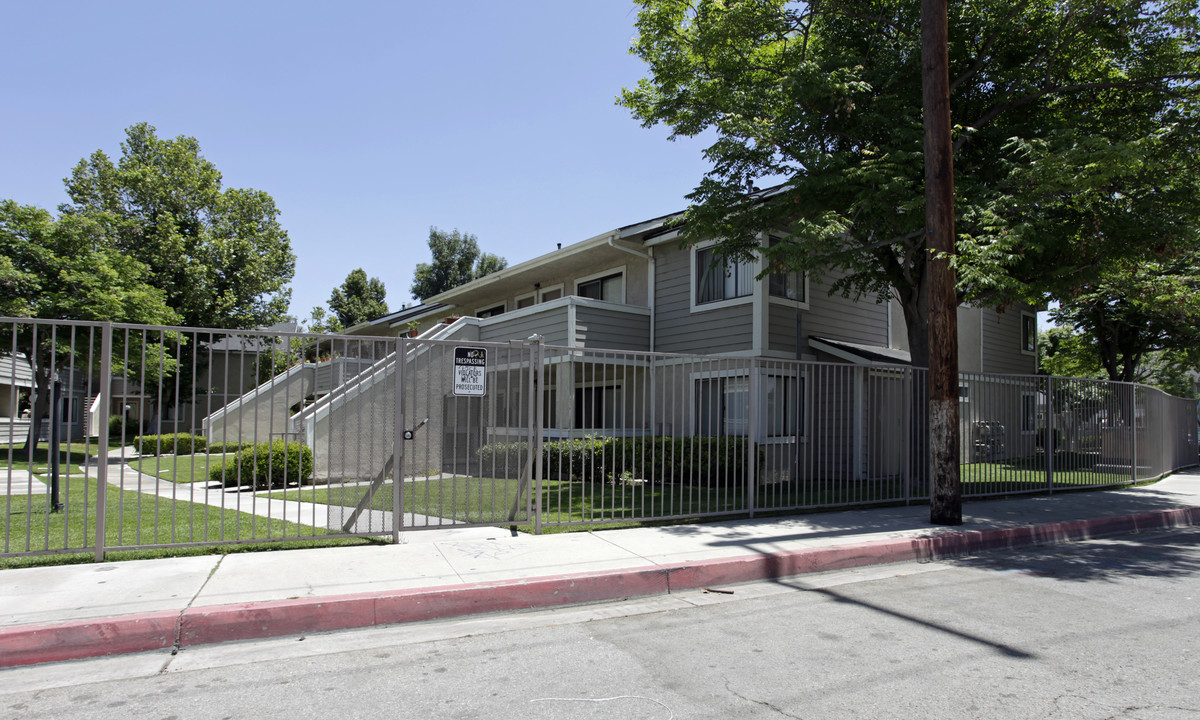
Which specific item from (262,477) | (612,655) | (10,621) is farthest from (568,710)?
(262,477)

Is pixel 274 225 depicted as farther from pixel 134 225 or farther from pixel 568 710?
pixel 568 710

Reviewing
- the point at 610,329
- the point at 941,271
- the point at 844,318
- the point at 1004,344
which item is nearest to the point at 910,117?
the point at 941,271

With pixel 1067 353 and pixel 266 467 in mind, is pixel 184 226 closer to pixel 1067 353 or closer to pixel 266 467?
pixel 266 467

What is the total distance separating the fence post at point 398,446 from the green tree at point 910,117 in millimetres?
6309

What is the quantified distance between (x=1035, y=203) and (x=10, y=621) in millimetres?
12685

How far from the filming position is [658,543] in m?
7.85

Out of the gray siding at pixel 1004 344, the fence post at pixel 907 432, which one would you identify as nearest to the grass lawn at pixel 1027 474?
the fence post at pixel 907 432

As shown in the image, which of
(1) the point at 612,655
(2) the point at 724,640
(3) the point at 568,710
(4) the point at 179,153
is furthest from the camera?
(4) the point at 179,153

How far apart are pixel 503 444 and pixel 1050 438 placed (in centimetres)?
1049

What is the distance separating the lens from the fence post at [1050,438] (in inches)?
518

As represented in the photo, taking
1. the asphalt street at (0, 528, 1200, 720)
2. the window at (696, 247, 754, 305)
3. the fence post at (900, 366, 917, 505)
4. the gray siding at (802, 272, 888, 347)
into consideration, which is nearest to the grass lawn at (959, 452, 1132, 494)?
the fence post at (900, 366, 917, 505)

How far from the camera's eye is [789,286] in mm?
15391

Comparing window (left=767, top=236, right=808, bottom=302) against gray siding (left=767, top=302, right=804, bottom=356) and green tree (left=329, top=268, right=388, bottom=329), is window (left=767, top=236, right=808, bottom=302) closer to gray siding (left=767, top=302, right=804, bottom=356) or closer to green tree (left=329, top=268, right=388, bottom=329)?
gray siding (left=767, top=302, right=804, bottom=356)

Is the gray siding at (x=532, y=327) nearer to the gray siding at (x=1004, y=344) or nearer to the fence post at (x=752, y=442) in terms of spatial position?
the fence post at (x=752, y=442)
